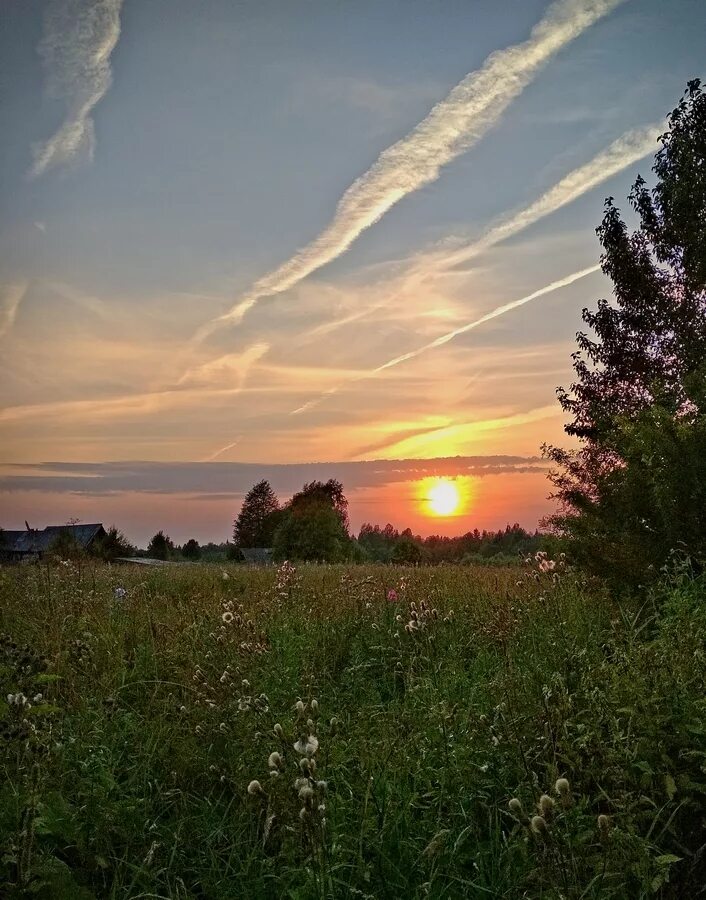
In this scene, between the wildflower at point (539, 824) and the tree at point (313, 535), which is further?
the tree at point (313, 535)

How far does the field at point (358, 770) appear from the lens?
2686 millimetres

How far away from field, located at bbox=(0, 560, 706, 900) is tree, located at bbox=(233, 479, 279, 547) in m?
63.4

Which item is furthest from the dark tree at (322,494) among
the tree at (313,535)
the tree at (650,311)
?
the tree at (650,311)

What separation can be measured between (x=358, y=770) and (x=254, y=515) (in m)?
69.6

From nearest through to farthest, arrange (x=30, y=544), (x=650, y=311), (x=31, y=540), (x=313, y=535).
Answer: (x=31, y=540)
(x=30, y=544)
(x=650, y=311)
(x=313, y=535)

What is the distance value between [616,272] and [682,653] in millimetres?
15787

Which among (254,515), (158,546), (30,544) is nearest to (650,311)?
(30,544)

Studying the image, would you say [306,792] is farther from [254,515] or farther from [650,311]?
[254,515]

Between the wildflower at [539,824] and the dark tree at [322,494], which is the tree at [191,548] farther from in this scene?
the wildflower at [539,824]

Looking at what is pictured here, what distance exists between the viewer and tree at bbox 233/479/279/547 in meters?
69.4

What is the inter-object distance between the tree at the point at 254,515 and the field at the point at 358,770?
208 ft

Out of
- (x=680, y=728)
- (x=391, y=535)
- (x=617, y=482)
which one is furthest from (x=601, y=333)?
(x=391, y=535)

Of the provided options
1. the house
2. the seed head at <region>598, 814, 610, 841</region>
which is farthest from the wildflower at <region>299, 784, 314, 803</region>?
the house

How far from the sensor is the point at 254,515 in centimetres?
7238
